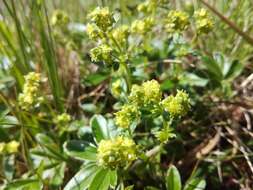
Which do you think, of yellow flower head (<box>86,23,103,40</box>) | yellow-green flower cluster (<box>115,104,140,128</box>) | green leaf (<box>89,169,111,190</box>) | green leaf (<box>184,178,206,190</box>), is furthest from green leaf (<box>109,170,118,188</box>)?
yellow flower head (<box>86,23,103,40</box>)

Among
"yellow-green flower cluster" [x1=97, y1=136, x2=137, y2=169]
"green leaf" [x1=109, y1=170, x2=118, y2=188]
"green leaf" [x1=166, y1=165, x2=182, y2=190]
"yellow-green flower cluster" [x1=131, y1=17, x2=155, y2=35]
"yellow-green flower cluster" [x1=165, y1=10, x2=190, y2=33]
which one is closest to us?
"yellow-green flower cluster" [x1=97, y1=136, x2=137, y2=169]

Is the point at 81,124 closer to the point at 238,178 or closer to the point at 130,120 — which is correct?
the point at 130,120

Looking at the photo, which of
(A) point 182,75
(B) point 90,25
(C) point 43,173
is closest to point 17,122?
(C) point 43,173

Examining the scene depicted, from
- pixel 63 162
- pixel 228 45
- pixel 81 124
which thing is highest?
pixel 228 45

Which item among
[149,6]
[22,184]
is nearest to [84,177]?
[22,184]

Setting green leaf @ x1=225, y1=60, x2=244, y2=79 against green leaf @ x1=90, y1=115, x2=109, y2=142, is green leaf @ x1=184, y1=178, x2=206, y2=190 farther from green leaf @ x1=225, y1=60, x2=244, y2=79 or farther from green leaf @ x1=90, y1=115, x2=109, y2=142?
green leaf @ x1=225, y1=60, x2=244, y2=79

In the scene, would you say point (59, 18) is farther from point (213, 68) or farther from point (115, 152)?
point (115, 152)
